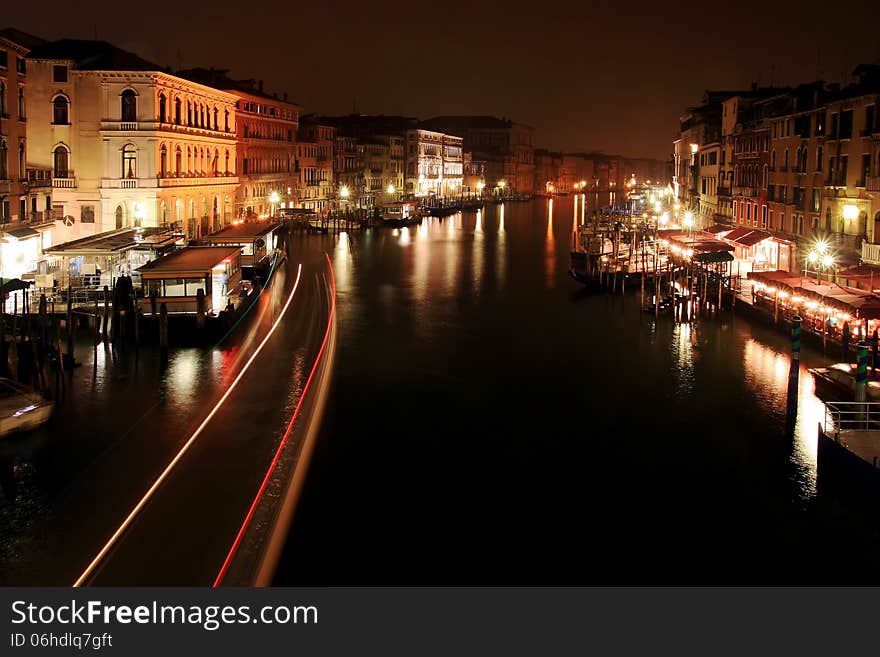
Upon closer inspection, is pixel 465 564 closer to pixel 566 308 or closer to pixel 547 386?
pixel 547 386

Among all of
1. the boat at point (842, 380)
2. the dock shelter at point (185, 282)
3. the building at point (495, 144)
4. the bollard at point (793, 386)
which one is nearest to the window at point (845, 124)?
the boat at point (842, 380)

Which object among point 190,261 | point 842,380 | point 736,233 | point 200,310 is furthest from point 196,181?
point 842,380

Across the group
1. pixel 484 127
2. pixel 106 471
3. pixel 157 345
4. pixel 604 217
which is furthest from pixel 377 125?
pixel 106 471

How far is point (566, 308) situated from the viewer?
931 inches

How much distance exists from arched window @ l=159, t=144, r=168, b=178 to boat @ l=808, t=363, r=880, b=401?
20.2 meters

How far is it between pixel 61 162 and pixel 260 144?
17.6 m

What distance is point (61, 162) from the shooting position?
26719 mm

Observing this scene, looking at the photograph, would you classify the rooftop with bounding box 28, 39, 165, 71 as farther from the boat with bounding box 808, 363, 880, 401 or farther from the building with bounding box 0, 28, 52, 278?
the boat with bounding box 808, 363, 880, 401

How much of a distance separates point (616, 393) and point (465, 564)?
660cm

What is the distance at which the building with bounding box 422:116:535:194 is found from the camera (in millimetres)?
108312

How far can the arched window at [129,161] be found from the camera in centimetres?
2711

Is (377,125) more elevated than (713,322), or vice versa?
(377,125)

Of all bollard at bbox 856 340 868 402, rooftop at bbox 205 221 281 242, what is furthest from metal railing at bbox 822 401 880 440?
rooftop at bbox 205 221 281 242

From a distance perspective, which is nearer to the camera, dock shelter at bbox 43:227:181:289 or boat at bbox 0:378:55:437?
boat at bbox 0:378:55:437
